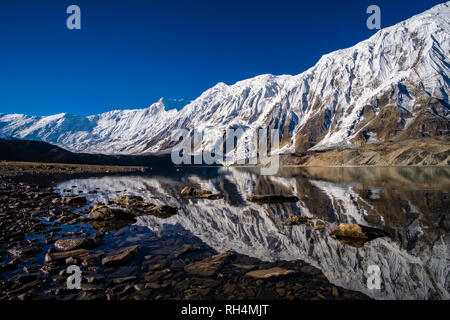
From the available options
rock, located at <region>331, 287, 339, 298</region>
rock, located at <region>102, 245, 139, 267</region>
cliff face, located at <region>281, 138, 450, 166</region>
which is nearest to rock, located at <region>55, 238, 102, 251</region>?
rock, located at <region>102, 245, 139, 267</region>

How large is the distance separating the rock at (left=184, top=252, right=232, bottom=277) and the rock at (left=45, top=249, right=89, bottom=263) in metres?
6.81

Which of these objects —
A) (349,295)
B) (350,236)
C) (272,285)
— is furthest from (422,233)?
(272,285)

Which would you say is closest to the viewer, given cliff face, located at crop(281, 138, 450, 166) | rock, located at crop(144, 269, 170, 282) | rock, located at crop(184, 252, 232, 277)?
rock, located at crop(144, 269, 170, 282)

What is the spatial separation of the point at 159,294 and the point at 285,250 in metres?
8.91

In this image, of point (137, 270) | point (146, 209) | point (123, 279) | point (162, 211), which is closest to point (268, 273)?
point (137, 270)

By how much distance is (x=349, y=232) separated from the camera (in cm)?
1862

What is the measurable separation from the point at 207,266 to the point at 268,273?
11.1 ft

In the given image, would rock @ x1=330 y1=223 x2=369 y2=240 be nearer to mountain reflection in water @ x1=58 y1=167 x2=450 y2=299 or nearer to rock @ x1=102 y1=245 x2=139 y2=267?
mountain reflection in water @ x1=58 y1=167 x2=450 y2=299

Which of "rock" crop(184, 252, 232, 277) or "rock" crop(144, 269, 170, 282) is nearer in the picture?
"rock" crop(144, 269, 170, 282)

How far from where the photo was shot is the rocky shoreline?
10.9m

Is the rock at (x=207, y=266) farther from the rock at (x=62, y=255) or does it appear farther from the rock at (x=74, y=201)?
the rock at (x=74, y=201)

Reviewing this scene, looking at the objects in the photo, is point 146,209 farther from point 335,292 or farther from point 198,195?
point 335,292

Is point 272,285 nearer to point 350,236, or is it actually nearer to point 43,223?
point 350,236
